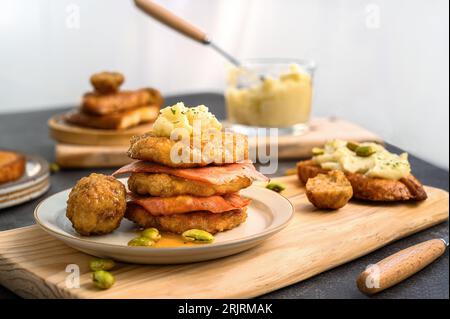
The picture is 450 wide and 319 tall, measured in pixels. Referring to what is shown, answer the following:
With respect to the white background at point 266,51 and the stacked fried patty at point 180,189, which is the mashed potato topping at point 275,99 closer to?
the white background at point 266,51

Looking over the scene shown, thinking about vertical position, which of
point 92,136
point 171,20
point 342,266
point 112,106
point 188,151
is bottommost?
point 342,266

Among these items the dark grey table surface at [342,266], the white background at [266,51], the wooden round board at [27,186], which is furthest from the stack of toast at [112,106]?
the white background at [266,51]

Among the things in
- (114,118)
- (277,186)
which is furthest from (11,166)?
(277,186)

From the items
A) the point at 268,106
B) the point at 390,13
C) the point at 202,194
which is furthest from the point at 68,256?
the point at 390,13

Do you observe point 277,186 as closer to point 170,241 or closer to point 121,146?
point 170,241

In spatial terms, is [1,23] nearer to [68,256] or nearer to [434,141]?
[434,141]
